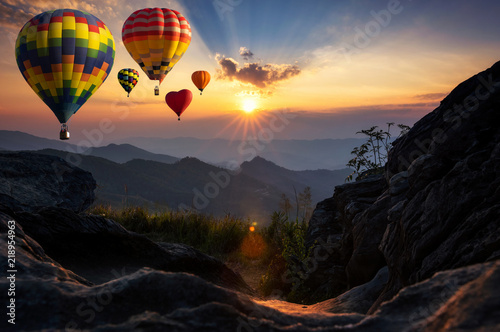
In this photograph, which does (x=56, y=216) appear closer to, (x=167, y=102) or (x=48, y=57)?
(x=48, y=57)

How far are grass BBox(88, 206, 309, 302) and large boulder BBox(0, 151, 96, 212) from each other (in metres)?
1.32

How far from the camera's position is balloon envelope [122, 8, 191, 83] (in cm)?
3003

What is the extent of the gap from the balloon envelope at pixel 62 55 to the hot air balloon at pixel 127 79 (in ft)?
53.5

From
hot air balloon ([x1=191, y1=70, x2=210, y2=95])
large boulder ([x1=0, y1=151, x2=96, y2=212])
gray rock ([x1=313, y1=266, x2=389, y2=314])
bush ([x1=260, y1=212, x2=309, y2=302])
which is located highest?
hot air balloon ([x1=191, y1=70, x2=210, y2=95])

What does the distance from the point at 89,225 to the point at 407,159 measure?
5.26m

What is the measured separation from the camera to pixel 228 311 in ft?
5.90

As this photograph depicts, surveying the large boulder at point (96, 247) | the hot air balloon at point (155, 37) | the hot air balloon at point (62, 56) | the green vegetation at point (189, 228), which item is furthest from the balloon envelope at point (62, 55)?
the large boulder at point (96, 247)

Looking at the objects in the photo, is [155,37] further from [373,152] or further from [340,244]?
[340,244]

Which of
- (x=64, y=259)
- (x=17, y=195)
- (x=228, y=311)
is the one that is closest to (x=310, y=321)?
(x=228, y=311)

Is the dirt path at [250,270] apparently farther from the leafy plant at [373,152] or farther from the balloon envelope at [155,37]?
the balloon envelope at [155,37]

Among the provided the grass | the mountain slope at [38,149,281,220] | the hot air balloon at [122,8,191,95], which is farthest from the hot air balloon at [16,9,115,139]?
the mountain slope at [38,149,281,220]

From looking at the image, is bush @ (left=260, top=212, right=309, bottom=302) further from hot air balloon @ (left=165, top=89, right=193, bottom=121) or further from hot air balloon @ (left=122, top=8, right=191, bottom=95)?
hot air balloon @ (left=165, top=89, right=193, bottom=121)

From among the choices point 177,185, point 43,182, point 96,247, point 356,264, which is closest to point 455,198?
point 356,264

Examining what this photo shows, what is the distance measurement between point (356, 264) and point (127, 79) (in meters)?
41.2
